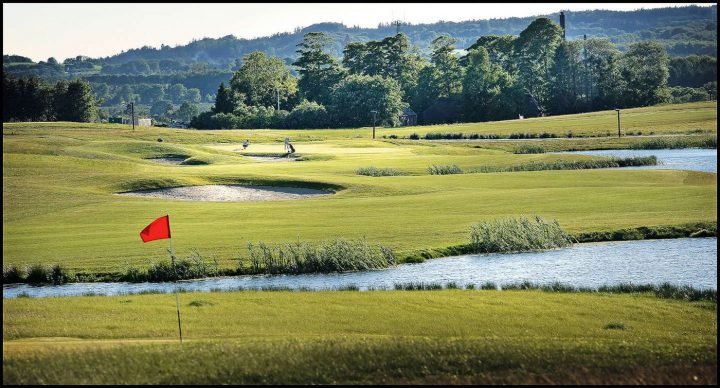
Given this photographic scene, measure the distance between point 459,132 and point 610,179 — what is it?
71.0 meters

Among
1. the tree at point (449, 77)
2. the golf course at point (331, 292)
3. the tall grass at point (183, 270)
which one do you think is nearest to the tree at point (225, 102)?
the tree at point (449, 77)

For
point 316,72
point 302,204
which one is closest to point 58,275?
point 302,204

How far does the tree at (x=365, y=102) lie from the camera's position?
15225 centimetres

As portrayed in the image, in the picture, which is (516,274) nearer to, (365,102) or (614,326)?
(614,326)

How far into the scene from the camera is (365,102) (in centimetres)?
15250

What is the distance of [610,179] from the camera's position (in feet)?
199

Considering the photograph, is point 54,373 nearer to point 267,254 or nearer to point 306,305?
point 306,305

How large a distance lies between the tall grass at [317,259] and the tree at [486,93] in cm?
12525

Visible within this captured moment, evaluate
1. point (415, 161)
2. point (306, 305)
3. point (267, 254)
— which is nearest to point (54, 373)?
point (306, 305)

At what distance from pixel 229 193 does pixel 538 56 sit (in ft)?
397

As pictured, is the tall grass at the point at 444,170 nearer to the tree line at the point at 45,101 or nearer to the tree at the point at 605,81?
the tree line at the point at 45,101

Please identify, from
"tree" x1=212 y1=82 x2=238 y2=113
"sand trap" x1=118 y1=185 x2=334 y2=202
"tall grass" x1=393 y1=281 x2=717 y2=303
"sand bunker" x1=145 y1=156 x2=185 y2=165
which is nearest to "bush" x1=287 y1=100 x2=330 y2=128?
"tree" x1=212 y1=82 x2=238 y2=113

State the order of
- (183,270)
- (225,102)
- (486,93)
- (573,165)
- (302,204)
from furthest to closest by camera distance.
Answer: (225,102) → (486,93) → (573,165) → (302,204) → (183,270)

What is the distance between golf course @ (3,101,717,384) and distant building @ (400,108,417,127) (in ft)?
231
